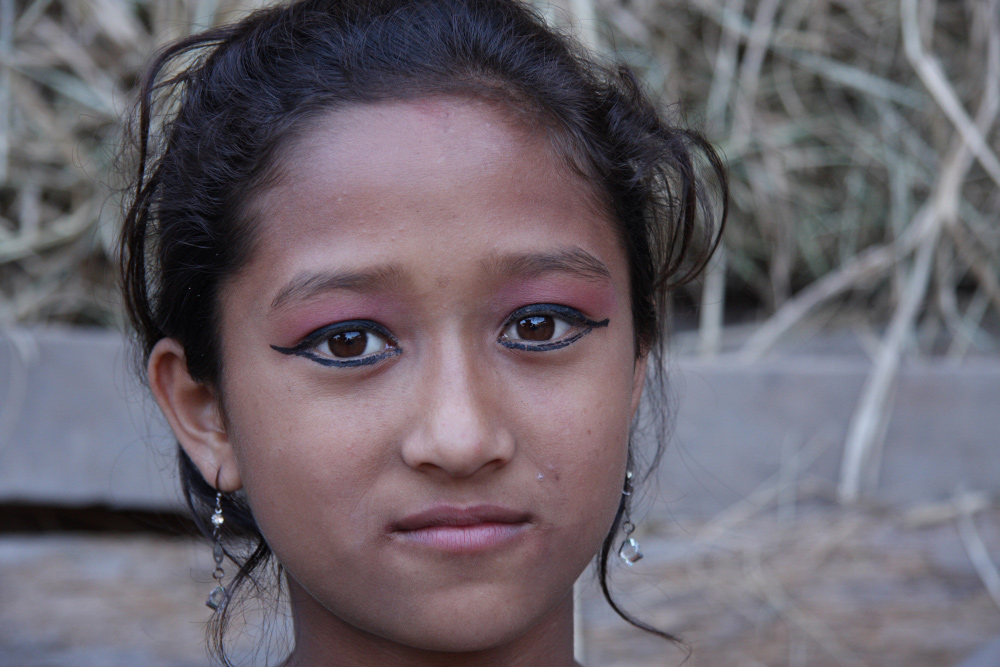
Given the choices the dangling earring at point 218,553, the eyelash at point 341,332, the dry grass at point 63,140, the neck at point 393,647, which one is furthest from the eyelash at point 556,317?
the dry grass at point 63,140

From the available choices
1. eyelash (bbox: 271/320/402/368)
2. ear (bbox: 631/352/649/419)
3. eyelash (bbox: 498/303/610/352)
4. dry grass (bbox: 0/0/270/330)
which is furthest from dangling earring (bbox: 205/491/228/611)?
dry grass (bbox: 0/0/270/330)

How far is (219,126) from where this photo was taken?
1243 millimetres

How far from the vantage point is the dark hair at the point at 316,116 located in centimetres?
117

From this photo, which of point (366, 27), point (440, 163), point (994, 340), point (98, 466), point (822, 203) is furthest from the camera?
point (822, 203)

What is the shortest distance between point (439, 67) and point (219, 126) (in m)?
0.29

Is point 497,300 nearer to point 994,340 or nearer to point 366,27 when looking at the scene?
point 366,27

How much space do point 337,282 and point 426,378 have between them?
143 mm

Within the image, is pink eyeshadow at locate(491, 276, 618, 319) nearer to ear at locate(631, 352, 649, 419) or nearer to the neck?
ear at locate(631, 352, 649, 419)

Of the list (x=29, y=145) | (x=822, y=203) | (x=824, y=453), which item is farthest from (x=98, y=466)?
(x=822, y=203)

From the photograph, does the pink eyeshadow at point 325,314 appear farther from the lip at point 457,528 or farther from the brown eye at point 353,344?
the lip at point 457,528

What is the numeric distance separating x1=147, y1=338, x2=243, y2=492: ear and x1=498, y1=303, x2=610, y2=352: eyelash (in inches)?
14.8

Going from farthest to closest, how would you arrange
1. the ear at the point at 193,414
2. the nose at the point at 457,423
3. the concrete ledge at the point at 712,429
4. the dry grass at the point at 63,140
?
the dry grass at the point at 63,140 < the concrete ledge at the point at 712,429 < the ear at the point at 193,414 < the nose at the point at 457,423

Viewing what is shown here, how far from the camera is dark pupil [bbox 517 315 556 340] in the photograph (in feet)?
3.67

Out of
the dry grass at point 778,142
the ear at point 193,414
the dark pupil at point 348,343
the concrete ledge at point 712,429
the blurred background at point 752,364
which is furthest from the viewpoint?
the dry grass at point 778,142
